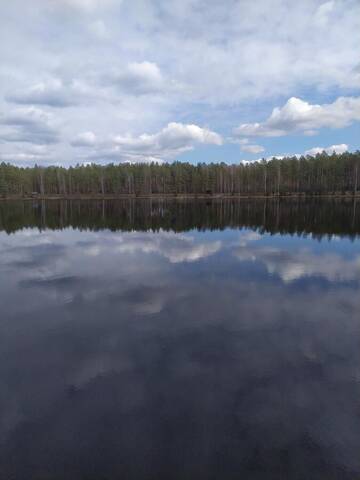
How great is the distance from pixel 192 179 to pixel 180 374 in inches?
5928

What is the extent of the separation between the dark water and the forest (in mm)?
132370

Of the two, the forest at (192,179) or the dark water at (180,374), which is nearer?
the dark water at (180,374)

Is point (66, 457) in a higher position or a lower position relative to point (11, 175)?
lower

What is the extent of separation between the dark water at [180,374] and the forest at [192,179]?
434 feet

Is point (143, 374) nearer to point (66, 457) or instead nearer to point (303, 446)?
point (66, 457)

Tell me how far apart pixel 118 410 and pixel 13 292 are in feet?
38.9

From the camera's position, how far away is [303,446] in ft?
21.3

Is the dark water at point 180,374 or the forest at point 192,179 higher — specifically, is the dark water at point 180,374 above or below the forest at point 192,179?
below

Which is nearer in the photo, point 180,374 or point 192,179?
point 180,374

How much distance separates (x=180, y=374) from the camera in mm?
8977

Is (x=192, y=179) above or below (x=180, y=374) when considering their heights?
above

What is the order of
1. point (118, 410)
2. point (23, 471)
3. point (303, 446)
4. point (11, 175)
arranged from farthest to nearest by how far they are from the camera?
point (11, 175), point (118, 410), point (303, 446), point (23, 471)

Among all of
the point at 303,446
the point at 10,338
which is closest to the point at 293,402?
the point at 303,446

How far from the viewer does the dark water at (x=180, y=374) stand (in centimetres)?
627
